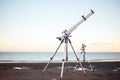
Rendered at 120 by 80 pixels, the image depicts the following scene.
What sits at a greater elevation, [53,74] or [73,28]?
[73,28]

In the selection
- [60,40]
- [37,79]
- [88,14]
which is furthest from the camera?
[60,40]

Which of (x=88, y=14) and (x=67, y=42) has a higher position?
(x=88, y=14)

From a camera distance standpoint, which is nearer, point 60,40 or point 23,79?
point 23,79

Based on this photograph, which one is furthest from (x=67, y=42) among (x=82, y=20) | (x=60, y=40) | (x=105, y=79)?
(x=105, y=79)

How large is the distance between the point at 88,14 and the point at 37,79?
443 centimetres

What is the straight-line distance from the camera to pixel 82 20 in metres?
9.76

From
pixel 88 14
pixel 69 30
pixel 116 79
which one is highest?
pixel 88 14

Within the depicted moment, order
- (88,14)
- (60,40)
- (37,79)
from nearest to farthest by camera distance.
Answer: (37,79) < (88,14) < (60,40)

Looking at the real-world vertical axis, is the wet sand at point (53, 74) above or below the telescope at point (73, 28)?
below

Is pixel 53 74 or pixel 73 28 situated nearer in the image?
pixel 73 28

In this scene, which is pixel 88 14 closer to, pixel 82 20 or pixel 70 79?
pixel 82 20

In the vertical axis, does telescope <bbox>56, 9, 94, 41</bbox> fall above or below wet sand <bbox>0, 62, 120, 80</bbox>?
above

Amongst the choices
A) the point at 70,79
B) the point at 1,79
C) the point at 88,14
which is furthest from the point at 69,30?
the point at 1,79

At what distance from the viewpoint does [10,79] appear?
9023mm
